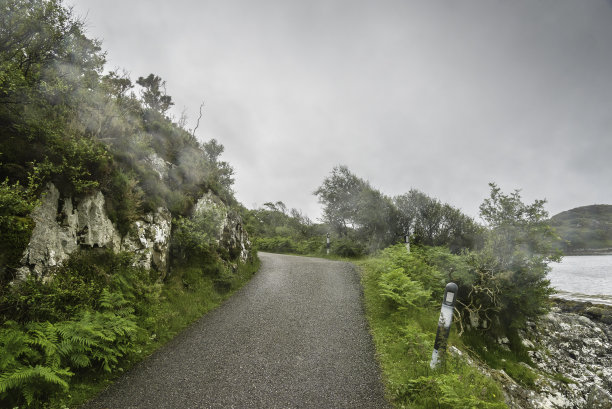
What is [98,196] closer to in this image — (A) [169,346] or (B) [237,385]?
(A) [169,346]

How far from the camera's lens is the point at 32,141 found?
18.6 ft

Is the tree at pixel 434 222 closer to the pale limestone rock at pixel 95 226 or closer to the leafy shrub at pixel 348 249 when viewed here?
the leafy shrub at pixel 348 249

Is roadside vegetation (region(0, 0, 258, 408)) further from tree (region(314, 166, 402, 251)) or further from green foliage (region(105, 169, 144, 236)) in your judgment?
tree (region(314, 166, 402, 251))

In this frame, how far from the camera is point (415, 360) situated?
5.26 metres

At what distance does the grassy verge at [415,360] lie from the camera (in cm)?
397

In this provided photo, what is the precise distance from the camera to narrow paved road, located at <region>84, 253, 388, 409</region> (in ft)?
13.3

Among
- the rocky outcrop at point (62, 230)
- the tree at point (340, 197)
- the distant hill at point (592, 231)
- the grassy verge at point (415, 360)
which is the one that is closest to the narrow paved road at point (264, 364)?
the grassy verge at point (415, 360)

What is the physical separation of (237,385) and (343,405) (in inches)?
73.1

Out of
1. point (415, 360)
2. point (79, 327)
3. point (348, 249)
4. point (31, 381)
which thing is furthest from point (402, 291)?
point (348, 249)

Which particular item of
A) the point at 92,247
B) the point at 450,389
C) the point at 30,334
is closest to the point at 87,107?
the point at 92,247

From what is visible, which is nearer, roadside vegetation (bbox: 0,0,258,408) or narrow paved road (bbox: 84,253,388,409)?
roadside vegetation (bbox: 0,0,258,408)

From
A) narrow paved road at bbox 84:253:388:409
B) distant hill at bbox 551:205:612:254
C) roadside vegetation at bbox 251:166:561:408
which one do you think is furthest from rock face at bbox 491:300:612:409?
distant hill at bbox 551:205:612:254

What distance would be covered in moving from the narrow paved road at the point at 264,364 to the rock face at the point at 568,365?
3.62 metres

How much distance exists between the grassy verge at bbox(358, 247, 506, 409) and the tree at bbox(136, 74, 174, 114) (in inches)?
584
